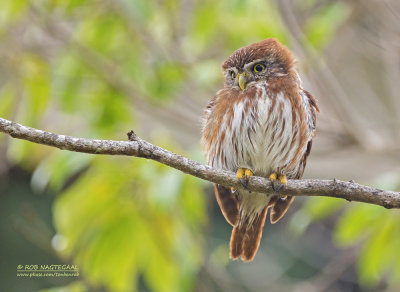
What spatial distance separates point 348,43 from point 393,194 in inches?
146

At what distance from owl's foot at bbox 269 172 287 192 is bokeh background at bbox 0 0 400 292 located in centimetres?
47

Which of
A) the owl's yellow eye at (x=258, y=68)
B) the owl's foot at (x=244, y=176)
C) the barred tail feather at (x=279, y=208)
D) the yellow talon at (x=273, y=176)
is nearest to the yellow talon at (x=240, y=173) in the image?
the owl's foot at (x=244, y=176)

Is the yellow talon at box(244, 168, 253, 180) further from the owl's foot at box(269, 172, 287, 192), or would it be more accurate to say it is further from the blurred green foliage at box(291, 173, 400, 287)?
the blurred green foliage at box(291, 173, 400, 287)

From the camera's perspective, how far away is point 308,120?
380 cm

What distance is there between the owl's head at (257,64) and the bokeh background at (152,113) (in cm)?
29

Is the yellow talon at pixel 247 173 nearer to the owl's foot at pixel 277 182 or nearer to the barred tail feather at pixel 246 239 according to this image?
the owl's foot at pixel 277 182

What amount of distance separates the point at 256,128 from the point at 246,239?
718 mm

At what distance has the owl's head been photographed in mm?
3854

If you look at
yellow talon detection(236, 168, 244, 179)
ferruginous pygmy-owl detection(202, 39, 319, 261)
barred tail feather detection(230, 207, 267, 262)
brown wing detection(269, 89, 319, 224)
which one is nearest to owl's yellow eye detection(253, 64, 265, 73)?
Result: ferruginous pygmy-owl detection(202, 39, 319, 261)

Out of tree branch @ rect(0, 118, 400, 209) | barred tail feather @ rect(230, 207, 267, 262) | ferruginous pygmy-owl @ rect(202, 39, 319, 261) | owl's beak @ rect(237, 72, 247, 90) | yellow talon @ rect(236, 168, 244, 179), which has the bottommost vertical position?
barred tail feather @ rect(230, 207, 267, 262)

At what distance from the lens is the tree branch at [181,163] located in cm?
276

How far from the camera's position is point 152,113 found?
17.8 ft

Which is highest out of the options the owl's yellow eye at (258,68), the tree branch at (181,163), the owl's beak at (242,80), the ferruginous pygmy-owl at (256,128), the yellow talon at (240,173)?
the owl's yellow eye at (258,68)

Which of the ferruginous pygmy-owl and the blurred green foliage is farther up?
the ferruginous pygmy-owl
